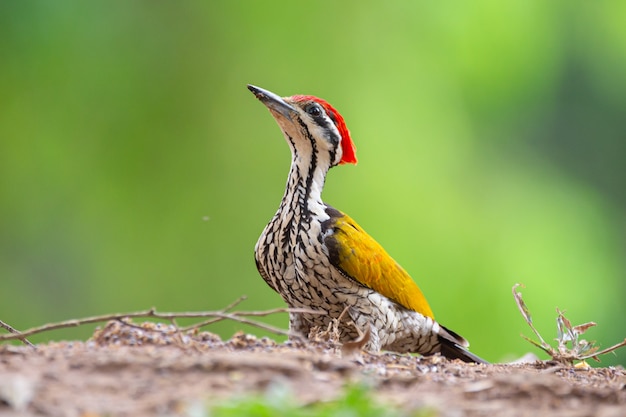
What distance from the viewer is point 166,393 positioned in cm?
226

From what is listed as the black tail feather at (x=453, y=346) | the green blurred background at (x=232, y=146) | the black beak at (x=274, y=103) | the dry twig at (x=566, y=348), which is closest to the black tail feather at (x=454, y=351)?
the black tail feather at (x=453, y=346)

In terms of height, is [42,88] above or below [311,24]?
below

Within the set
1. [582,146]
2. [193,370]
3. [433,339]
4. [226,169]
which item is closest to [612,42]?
[582,146]

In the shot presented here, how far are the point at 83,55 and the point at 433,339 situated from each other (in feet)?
25.9

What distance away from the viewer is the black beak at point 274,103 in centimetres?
446

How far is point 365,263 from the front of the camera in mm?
4309

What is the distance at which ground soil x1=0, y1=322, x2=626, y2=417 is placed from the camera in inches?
85.2

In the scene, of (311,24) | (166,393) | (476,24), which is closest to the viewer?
(166,393)

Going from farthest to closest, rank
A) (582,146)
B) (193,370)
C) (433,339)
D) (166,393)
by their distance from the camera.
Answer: (582,146) < (433,339) < (193,370) < (166,393)

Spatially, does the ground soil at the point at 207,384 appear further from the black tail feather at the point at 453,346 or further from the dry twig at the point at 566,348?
the black tail feather at the point at 453,346

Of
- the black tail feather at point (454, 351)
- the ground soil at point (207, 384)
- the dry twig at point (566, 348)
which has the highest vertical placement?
the ground soil at point (207, 384)

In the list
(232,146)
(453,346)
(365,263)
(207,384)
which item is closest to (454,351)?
(453,346)

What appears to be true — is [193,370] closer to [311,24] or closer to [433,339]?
[433,339]

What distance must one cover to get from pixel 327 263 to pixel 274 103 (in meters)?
0.82
